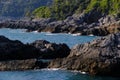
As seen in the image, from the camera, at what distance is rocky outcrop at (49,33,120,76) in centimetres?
4891

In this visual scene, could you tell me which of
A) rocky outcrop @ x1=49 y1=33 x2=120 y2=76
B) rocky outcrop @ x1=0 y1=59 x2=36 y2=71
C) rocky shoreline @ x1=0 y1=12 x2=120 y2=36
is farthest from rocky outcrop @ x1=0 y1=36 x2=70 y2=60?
rocky shoreline @ x1=0 y1=12 x2=120 y2=36

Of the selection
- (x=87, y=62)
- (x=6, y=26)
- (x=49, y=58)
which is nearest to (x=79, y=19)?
(x=6, y=26)

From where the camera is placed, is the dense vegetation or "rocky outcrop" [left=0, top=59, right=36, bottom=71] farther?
the dense vegetation

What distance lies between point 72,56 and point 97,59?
282 inches

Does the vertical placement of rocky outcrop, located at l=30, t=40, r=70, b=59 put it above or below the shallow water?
above

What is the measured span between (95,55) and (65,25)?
278 feet

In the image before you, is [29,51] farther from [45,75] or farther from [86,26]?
[86,26]

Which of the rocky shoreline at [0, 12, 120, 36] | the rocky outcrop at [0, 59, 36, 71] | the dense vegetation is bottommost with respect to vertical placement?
the rocky outcrop at [0, 59, 36, 71]

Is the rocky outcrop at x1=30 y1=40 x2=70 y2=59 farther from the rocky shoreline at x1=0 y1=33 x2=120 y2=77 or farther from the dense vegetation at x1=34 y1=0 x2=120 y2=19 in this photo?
the dense vegetation at x1=34 y1=0 x2=120 y2=19

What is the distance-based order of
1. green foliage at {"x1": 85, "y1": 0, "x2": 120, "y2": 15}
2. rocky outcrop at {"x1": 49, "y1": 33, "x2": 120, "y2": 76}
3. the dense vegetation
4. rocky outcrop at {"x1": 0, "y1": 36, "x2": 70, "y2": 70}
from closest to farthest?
1. rocky outcrop at {"x1": 49, "y1": 33, "x2": 120, "y2": 76}
2. rocky outcrop at {"x1": 0, "y1": 36, "x2": 70, "y2": 70}
3. green foliage at {"x1": 85, "y1": 0, "x2": 120, "y2": 15}
4. the dense vegetation

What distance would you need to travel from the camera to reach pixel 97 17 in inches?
6280

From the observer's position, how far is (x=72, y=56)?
56500mm

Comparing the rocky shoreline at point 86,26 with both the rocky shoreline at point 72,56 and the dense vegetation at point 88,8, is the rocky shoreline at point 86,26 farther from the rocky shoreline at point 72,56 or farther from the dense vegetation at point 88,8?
the rocky shoreline at point 72,56

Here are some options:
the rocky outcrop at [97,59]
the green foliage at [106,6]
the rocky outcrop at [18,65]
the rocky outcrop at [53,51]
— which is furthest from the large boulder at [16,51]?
the green foliage at [106,6]
